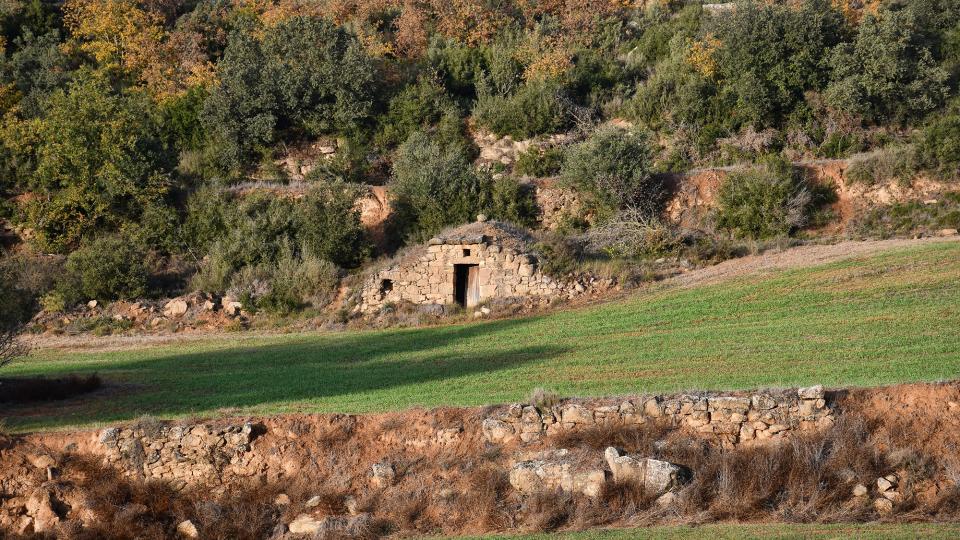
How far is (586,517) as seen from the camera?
47.3 ft

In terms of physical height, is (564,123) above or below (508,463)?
above

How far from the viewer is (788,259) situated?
2911 cm

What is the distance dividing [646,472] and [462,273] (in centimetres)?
1809

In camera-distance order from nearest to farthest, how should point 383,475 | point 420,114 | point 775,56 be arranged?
1. point 383,475
2. point 775,56
3. point 420,114

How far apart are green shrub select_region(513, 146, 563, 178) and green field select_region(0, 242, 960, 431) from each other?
13.4 m

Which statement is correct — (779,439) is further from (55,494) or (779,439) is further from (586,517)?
(55,494)

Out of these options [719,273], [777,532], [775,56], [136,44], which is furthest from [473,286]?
[136,44]

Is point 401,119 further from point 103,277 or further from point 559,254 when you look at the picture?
point 559,254

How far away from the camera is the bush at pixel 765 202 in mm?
34312

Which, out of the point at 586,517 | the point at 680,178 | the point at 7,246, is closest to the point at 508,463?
the point at 586,517

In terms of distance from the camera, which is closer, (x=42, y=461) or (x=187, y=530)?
(x=187, y=530)

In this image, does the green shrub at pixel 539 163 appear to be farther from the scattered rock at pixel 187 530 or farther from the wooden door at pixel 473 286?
the scattered rock at pixel 187 530

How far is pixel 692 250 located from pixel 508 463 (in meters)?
17.9

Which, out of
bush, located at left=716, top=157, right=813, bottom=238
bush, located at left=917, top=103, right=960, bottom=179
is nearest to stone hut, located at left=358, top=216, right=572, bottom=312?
bush, located at left=716, top=157, right=813, bottom=238
